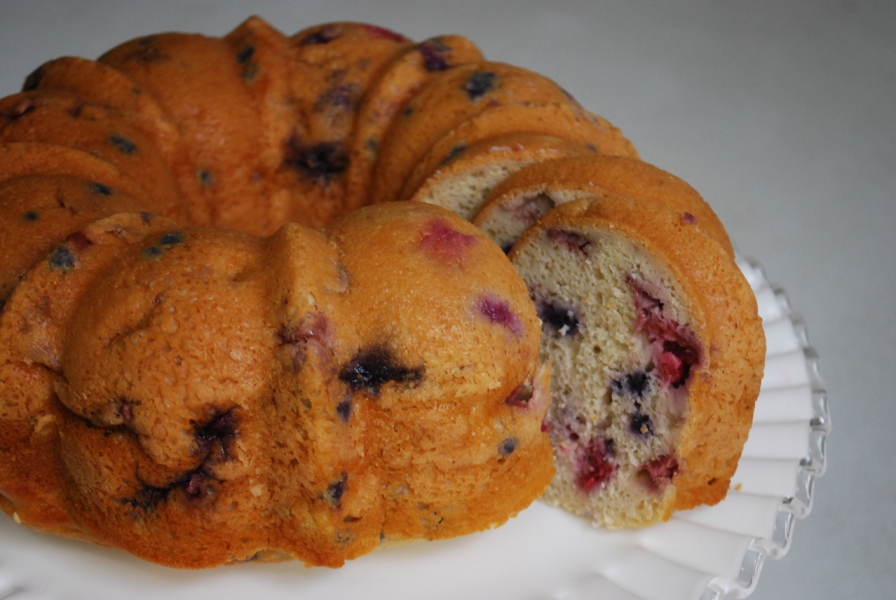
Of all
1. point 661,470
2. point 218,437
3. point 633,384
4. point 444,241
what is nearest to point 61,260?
point 218,437

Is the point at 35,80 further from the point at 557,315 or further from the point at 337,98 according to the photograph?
the point at 557,315

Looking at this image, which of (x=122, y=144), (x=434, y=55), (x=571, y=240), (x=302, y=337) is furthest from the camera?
(x=434, y=55)

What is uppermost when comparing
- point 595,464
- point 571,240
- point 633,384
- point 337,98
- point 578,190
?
point 337,98

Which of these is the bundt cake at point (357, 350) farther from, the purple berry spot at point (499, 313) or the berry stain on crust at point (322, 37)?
the berry stain on crust at point (322, 37)

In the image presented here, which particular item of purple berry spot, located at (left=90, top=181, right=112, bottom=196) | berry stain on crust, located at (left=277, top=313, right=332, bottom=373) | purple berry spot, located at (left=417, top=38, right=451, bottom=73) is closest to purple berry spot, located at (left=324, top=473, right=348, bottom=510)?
berry stain on crust, located at (left=277, top=313, right=332, bottom=373)

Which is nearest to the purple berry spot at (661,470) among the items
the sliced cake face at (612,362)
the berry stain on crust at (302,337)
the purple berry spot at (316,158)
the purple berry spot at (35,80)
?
the sliced cake face at (612,362)

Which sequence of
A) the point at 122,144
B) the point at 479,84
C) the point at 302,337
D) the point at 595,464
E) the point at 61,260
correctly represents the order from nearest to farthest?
the point at 302,337
the point at 61,260
the point at 595,464
the point at 122,144
the point at 479,84

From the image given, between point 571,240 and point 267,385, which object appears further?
point 571,240

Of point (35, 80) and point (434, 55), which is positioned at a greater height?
point (434, 55)
